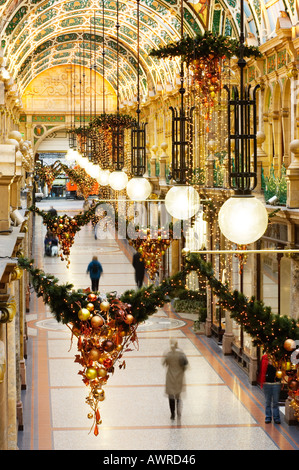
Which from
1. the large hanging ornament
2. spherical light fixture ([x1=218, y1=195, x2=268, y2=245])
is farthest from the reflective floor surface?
spherical light fixture ([x1=218, y1=195, x2=268, y2=245])

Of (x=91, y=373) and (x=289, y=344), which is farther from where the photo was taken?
(x=91, y=373)

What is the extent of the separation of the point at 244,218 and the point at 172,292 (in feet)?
13.8

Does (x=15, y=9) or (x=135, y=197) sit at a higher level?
(x=15, y=9)

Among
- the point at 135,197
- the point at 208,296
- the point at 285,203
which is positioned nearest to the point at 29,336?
the point at 208,296

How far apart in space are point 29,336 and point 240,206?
12.7m

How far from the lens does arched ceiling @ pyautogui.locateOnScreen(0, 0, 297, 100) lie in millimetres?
17906

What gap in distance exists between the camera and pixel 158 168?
1033 inches

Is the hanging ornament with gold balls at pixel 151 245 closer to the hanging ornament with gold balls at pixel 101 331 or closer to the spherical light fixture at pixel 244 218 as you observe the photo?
the hanging ornament with gold balls at pixel 101 331

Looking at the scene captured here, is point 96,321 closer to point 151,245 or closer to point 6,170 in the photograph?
point 6,170

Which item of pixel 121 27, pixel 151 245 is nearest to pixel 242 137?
pixel 151 245

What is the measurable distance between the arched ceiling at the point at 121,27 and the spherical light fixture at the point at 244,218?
9381 millimetres

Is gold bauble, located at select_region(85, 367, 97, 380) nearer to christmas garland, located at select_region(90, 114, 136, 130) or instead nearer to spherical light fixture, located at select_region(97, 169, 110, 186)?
spherical light fixture, located at select_region(97, 169, 110, 186)

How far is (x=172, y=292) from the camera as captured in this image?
28.5ft
